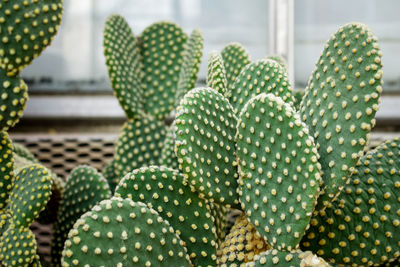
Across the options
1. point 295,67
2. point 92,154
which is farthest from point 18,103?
point 295,67

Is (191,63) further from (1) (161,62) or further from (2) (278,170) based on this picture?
(2) (278,170)

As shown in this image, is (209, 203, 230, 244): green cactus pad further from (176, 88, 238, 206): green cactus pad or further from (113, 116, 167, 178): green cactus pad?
(113, 116, 167, 178): green cactus pad

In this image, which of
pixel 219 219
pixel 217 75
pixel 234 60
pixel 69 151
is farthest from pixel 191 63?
pixel 69 151

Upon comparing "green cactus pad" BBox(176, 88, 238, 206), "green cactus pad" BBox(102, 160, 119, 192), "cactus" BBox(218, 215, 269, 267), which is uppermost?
"green cactus pad" BBox(176, 88, 238, 206)

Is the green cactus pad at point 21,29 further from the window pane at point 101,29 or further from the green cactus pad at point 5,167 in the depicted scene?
the window pane at point 101,29

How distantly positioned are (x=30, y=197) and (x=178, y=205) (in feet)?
0.79

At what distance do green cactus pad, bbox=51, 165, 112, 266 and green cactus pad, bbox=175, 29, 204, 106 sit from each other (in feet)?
0.74

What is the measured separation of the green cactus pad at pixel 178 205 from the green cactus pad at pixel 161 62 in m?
0.43

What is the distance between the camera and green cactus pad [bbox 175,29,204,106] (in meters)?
0.86

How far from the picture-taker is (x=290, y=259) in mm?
511

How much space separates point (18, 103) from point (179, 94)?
1.18 feet

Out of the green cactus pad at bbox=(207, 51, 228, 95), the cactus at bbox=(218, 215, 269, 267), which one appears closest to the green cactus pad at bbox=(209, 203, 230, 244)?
the cactus at bbox=(218, 215, 269, 267)

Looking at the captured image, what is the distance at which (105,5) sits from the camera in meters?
2.14

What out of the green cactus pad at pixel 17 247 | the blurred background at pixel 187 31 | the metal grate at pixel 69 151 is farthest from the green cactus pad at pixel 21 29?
the blurred background at pixel 187 31
